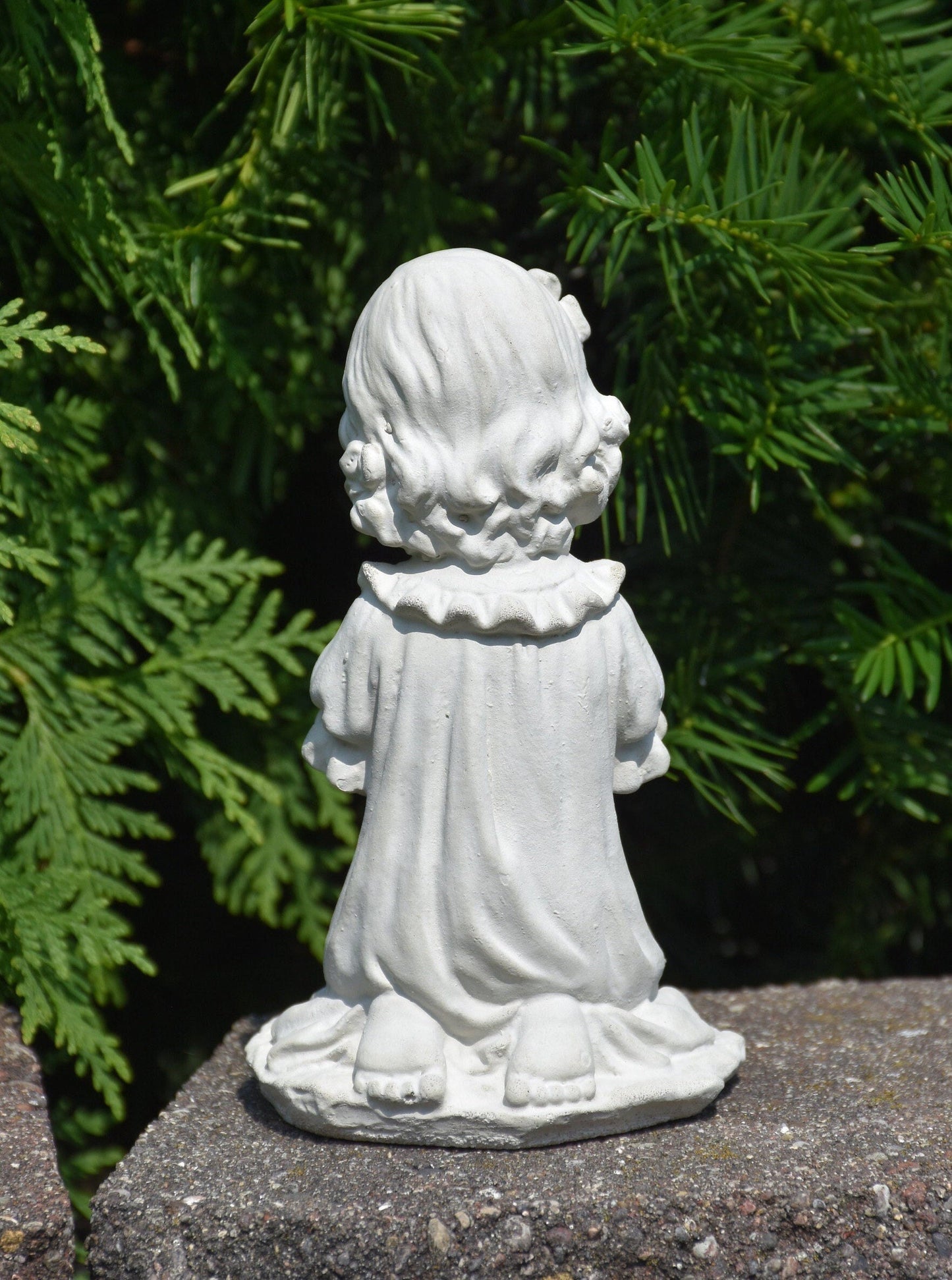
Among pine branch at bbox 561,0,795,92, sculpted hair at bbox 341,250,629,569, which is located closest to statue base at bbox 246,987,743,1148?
sculpted hair at bbox 341,250,629,569

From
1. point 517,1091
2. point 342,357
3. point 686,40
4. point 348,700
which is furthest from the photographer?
point 342,357

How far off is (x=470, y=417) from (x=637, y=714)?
0.51 metres

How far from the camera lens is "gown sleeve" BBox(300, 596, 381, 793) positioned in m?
2.01

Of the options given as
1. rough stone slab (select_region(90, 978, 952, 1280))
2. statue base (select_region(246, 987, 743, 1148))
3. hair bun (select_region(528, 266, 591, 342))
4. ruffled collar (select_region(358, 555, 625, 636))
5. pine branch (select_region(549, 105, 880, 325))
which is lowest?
rough stone slab (select_region(90, 978, 952, 1280))

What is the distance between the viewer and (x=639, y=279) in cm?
271

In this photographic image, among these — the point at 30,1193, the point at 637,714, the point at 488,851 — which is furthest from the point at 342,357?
the point at 30,1193

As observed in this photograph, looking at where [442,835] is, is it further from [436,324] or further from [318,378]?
[318,378]

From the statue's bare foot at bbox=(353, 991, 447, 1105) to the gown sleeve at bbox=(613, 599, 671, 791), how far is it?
459 millimetres

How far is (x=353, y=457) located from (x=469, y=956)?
73 centimetres

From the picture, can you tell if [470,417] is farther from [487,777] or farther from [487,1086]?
[487,1086]

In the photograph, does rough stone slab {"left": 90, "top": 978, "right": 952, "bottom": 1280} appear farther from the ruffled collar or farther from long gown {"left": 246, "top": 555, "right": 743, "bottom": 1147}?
the ruffled collar

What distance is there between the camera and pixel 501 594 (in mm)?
1934

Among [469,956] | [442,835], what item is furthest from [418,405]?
[469,956]

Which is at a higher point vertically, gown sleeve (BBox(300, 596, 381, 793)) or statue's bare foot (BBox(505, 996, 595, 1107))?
gown sleeve (BBox(300, 596, 381, 793))
